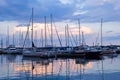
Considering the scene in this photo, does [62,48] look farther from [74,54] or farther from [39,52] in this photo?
[39,52]

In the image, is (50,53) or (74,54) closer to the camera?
(50,53)

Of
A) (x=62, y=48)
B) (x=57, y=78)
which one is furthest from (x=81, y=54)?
(x=57, y=78)

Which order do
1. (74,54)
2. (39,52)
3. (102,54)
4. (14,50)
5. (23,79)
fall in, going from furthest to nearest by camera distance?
(14,50)
(102,54)
(74,54)
(39,52)
(23,79)

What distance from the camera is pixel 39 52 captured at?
240 feet

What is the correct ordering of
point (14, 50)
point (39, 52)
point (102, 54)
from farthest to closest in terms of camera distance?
point (14, 50) < point (102, 54) < point (39, 52)

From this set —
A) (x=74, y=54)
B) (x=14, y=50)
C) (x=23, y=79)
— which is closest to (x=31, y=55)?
(x=74, y=54)

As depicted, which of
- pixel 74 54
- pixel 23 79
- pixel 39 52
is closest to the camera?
pixel 23 79

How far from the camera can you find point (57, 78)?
1305 inches

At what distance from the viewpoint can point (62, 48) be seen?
298 feet

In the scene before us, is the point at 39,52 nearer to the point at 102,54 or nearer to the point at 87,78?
the point at 102,54

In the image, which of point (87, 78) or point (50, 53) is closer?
point (87, 78)

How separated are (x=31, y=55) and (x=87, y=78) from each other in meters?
43.3

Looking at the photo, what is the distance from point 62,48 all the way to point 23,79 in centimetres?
5922

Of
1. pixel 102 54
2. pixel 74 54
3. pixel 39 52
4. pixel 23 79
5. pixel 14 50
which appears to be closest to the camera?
pixel 23 79
